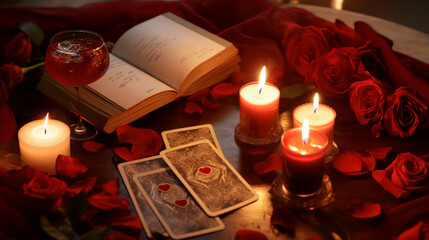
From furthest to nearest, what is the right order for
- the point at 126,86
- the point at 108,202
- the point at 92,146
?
the point at 126,86
the point at 92,146
the point at 108,202

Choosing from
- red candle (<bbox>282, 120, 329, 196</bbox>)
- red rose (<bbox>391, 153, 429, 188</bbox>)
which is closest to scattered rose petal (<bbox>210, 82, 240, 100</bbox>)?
red candle (<bbox>282, 120, 329, 196</bbox>)

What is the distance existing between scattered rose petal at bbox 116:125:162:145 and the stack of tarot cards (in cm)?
4

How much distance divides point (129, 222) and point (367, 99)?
769 millimetres

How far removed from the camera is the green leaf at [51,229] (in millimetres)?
1103

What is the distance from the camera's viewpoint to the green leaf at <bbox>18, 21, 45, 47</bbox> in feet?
5.86

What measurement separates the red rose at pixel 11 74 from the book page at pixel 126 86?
23 cm

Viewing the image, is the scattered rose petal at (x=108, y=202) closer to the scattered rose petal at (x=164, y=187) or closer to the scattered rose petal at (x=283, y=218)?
the scattered rose petal at (x=164, y=187)

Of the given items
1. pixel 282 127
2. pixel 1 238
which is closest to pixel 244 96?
pixel 282 127

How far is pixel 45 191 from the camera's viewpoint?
3.85 ft

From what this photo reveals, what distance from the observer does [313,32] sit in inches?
67.6

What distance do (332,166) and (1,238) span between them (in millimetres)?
817

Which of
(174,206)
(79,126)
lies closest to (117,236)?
(174,206)

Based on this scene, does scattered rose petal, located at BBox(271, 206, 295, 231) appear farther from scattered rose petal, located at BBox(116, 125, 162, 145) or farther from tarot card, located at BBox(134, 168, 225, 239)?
scattered rose petal, located at BBox(116, 125, 162, 145)

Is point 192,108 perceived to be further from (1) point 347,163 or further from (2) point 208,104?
(1) point 347,163
